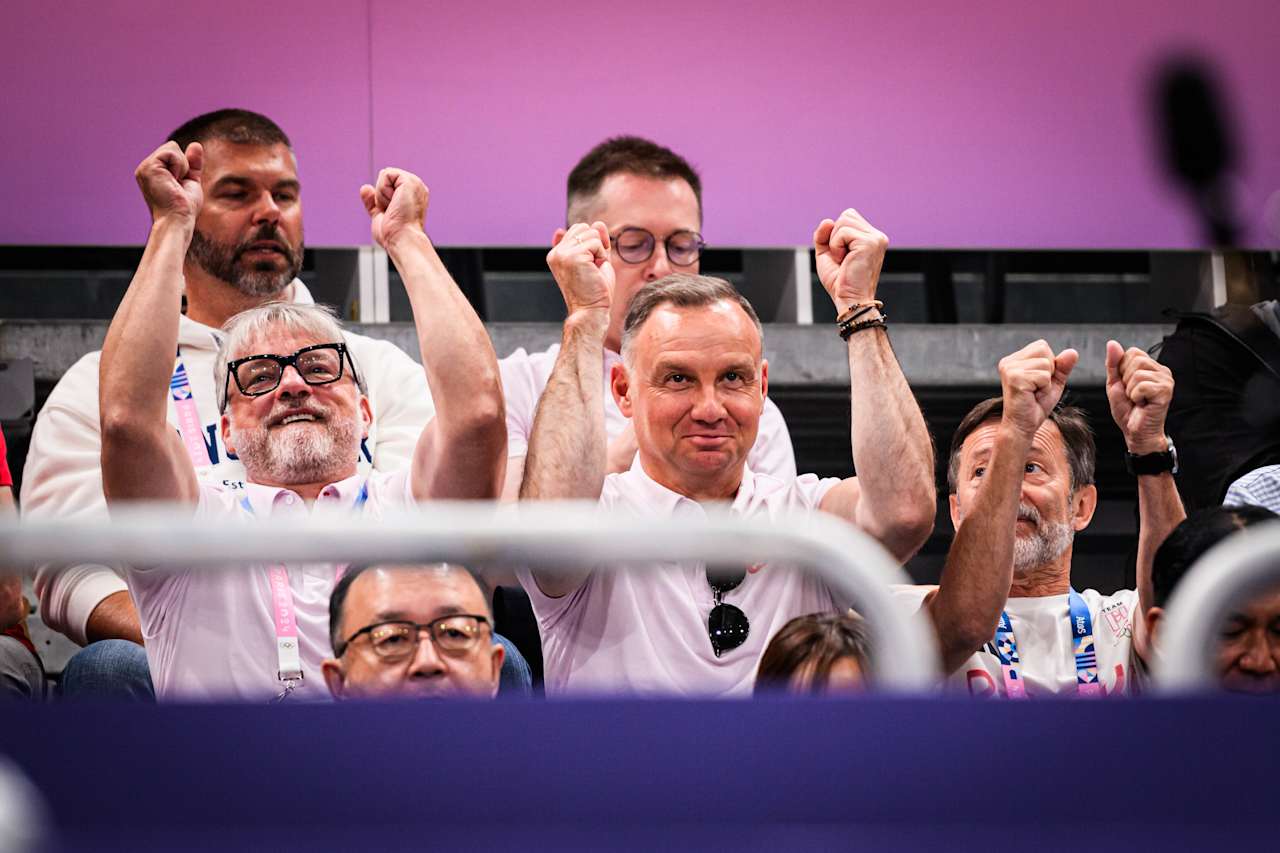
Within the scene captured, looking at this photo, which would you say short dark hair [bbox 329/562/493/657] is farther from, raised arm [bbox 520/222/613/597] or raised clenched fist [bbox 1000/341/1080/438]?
raised clenched fist [bbox 1000/341/1080/438]

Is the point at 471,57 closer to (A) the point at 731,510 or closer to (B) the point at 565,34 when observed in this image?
(B) the point at 565,34

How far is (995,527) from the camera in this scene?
2.14 meters

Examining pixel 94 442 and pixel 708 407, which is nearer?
pixel 708 407

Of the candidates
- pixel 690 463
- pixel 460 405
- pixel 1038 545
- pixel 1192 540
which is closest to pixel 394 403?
pixel 460 405

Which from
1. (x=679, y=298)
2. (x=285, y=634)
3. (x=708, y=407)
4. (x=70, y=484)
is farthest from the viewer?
(x=70, y=484)

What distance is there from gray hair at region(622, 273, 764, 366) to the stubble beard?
2.26 ft

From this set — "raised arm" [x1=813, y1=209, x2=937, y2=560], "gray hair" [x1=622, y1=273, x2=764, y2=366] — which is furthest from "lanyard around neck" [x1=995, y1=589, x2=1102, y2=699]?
"gray hair" [x1=622, y1=273, x2=764, y2=366]

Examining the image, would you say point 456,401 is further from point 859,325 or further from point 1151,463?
point 1151,463

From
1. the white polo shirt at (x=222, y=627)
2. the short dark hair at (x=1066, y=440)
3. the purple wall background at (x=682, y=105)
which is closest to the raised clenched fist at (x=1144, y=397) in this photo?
the short dark hair at (x=1066, y=440)

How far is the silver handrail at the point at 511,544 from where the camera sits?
107 cm

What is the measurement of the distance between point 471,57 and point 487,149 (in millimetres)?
184

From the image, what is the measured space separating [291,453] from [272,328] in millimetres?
179

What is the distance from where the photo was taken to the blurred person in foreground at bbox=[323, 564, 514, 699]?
1.85 metres

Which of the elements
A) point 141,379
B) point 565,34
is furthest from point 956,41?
point 141,379
